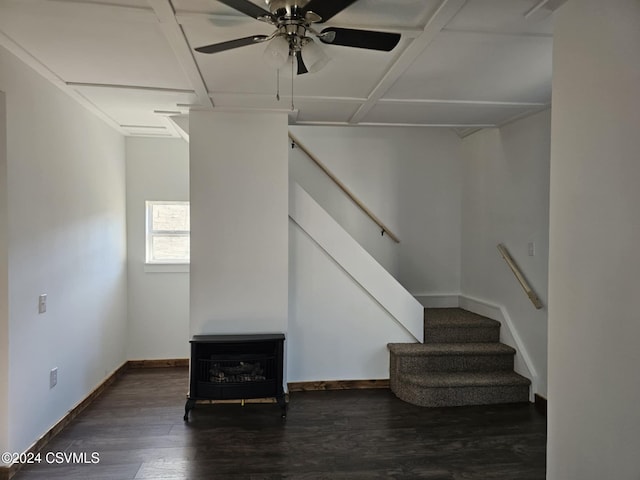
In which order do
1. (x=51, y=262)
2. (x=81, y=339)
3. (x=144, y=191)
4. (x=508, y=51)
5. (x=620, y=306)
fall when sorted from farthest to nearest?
1. (x=144, y=191)
2. (x=81, y=339)
3. (x=51, y=262)
4. (x=508, y=51)
5. (x=620, y=306)

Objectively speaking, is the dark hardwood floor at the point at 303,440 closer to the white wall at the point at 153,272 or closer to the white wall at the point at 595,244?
the white wall at the point at 153,272

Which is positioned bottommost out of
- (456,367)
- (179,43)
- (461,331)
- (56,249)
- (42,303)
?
(456,367)

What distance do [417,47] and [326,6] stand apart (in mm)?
837

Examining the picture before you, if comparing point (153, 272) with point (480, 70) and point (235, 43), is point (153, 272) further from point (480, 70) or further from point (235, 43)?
point (480, 70)

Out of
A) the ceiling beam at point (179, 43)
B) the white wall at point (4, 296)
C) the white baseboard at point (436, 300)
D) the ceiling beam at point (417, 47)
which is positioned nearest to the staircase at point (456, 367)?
the white baseboard at point (436, 300)

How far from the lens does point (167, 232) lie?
4602 millimetres

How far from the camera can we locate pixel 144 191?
4.50 metres

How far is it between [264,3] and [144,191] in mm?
3252

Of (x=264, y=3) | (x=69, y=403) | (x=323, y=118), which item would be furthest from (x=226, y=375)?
(x=264, y=3)

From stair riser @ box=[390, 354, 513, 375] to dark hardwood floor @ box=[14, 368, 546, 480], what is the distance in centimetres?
34

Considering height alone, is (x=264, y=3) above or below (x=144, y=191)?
above

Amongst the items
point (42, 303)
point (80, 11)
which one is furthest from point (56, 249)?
point (80, 11)

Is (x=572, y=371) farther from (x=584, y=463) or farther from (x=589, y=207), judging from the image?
(x=589, y=207)

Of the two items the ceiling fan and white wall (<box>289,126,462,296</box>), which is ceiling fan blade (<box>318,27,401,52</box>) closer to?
the ceiling fan
